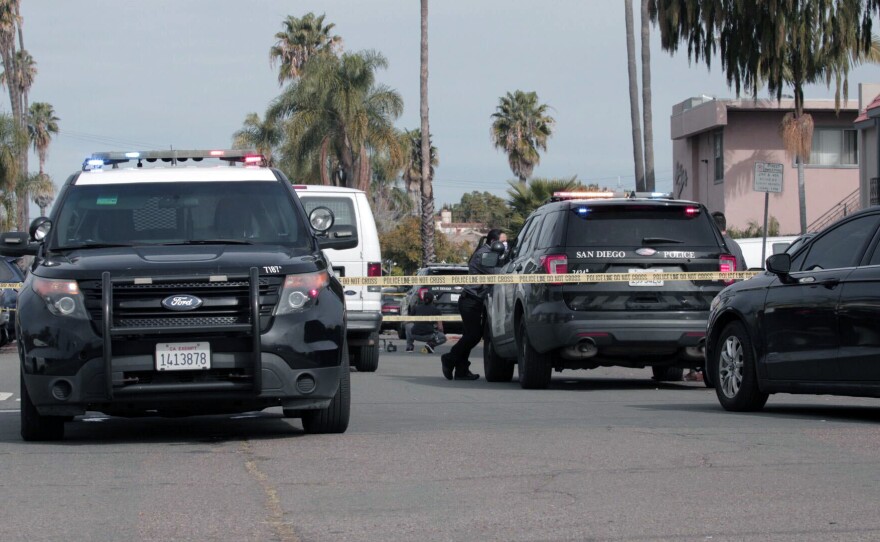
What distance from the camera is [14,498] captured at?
6.86 m

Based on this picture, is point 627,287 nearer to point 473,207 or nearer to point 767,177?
point 767,177

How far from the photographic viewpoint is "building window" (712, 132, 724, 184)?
46.6 metres

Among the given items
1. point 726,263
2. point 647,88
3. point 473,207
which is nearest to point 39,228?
point 726,263

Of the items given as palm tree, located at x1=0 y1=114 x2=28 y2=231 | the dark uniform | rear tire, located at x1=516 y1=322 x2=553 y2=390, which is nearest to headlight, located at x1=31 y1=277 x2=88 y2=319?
rear tire, located at x1=516 y1=322 x2=553 y2=390

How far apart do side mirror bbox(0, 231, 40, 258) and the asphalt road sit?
1.30 meters

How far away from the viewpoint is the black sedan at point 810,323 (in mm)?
9641

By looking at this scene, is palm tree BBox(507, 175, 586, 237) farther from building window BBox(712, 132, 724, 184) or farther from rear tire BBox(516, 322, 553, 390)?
rear tire BBox(516, 322, 553, 390)

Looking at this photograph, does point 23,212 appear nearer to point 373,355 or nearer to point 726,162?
point 726,162

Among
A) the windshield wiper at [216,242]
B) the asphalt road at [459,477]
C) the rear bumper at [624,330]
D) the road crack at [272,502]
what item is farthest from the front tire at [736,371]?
the road crack at [272,502]

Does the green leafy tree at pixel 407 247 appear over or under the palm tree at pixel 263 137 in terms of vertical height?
under

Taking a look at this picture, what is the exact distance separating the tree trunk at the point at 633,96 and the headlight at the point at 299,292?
2315 cm

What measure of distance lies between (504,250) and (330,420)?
7.33 metres

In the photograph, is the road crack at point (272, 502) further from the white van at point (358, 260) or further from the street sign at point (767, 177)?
the street sign at point (767, 177)

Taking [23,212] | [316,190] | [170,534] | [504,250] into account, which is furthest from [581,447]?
[23,212]
